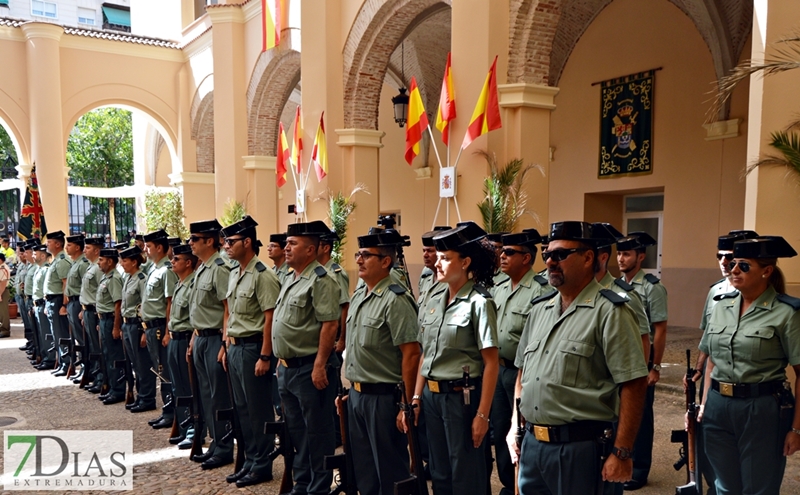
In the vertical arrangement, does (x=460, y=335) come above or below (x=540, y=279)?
below

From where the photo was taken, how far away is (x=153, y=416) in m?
6.77

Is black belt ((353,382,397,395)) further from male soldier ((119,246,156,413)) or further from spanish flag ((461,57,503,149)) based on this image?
spanish flag ((461,57,503,149))

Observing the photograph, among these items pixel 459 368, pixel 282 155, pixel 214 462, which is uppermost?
pixel 282 155

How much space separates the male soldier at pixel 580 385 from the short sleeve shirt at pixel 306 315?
6.09 ft

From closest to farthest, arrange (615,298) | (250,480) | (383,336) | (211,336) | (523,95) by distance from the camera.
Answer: (615,298) → (383,336) → (250,480) → (211,336) → (523,95)

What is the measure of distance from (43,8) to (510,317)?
138ft

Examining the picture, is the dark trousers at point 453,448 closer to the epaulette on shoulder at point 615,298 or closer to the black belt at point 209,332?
the epaulette on shoulder at point 615,298

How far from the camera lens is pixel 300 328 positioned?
4.36m

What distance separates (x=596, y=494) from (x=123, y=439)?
4774 mm

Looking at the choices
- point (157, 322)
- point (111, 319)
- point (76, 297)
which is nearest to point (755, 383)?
point (157, 322)

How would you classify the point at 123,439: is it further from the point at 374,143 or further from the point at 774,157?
the point at 374,143

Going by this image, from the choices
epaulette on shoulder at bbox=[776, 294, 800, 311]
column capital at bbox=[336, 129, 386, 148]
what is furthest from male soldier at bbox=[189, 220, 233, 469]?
column capital at bbox=[336, 129, 386, 148]

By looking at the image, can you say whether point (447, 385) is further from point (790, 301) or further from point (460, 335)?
point (790, 301)

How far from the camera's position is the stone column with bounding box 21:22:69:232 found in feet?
56.8
